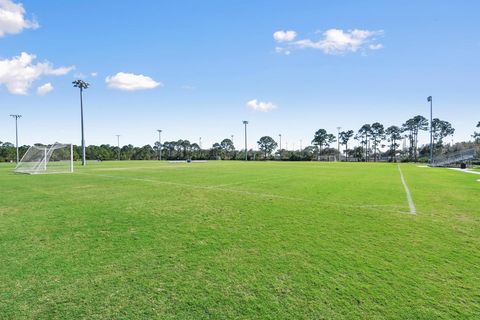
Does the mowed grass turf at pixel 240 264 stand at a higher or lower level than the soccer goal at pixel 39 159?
lower

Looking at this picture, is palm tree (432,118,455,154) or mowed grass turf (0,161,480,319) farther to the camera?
palm tree (432,118,455,154)

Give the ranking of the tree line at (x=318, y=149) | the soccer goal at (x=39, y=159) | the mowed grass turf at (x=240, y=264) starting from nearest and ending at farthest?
the mowed grass turf at (x=240, y=264) → the soccer goal at (x=39, y=159) → the tree line at (x=318, y=149)

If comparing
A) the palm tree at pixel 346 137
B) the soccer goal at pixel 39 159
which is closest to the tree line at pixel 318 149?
the palm tree at pixel 346 137

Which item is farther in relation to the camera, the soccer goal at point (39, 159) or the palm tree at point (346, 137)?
the palm tree at point (346, 137)

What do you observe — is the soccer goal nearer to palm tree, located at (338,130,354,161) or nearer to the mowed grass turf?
the mowed grass turf

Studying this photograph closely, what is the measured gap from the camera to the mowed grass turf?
9.70ft

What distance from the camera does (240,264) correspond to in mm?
4051

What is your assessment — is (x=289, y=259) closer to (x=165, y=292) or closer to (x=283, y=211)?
(x=165, y=292)

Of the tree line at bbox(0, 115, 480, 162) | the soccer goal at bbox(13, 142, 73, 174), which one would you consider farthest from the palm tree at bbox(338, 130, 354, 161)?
the soccer goal at bbox(13, 142, 73, 174)

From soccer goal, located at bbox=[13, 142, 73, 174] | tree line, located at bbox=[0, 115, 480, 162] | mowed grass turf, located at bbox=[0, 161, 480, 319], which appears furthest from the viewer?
tree line, located at bbox=[0, 115, 480, 162]

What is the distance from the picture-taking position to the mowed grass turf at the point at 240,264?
2957 mm

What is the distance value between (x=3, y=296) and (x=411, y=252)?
223 inches

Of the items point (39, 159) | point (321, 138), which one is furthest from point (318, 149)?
point (39, 159)

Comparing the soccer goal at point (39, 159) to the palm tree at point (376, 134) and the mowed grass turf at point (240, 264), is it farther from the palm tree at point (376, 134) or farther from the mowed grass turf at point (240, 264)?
the palm tree at point (376, 134)
